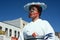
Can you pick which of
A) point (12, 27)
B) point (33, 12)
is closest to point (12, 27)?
point (12, 27)

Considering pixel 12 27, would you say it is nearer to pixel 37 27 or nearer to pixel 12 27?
pixel 12 27

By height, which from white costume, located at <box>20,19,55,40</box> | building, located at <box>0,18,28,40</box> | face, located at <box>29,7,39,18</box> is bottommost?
white costume, located at <box>20,19,55,40</box>

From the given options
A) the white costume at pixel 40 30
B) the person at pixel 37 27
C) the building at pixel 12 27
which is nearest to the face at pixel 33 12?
the person at pixel 37 27

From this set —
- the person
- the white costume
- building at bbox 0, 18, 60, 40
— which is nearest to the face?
the person

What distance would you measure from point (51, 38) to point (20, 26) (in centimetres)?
4694

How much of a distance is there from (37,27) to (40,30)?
0.34 ft

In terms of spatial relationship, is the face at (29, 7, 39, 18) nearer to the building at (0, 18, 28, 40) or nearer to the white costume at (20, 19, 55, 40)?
the white costume at (20, 19, 55, 40)

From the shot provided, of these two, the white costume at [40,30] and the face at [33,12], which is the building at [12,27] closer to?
the face at [33,12]

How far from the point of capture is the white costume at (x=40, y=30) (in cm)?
461

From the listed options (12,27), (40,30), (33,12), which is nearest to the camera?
(40,30)

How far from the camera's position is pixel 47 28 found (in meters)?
4.65

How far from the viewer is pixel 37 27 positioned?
15.6 ft

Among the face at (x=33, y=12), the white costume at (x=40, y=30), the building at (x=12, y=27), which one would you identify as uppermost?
the building at (x=12, y=27)

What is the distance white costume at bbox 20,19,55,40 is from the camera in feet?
15.1
